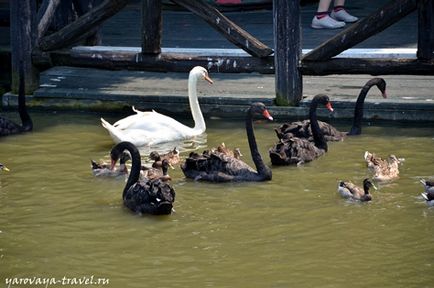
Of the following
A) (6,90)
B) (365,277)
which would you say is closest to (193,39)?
(6,90)

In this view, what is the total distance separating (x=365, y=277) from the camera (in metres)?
7.69

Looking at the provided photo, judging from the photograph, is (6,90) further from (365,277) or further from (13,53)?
(365,277)

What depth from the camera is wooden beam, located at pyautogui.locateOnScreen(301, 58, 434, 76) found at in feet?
40.5

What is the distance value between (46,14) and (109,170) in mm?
4023

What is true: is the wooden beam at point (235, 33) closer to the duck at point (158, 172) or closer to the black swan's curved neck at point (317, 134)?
the black swan's curved neck at point (317, 134)

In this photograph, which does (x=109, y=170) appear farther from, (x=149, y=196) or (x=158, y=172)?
(x=149, y=196)

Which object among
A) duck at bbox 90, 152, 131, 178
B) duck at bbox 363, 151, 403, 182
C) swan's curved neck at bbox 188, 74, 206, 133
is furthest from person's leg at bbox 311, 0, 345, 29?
duck at bbox 90, 152, 131, 178

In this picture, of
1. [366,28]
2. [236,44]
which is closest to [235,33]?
[236,44]

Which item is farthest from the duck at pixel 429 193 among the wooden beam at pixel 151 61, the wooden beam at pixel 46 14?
the wooden beam at pixel 46 14

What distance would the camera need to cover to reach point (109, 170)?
1053 cm

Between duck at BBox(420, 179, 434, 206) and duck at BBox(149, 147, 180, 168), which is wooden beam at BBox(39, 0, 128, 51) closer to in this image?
duck at BBox(149, 147, 180, 168)

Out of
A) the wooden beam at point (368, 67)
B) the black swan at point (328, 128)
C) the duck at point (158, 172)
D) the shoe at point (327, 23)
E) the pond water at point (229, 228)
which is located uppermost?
the shoe at point (327, 23)

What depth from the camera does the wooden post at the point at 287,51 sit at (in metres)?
12.6

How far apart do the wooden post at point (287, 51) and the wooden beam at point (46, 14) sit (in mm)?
2959
